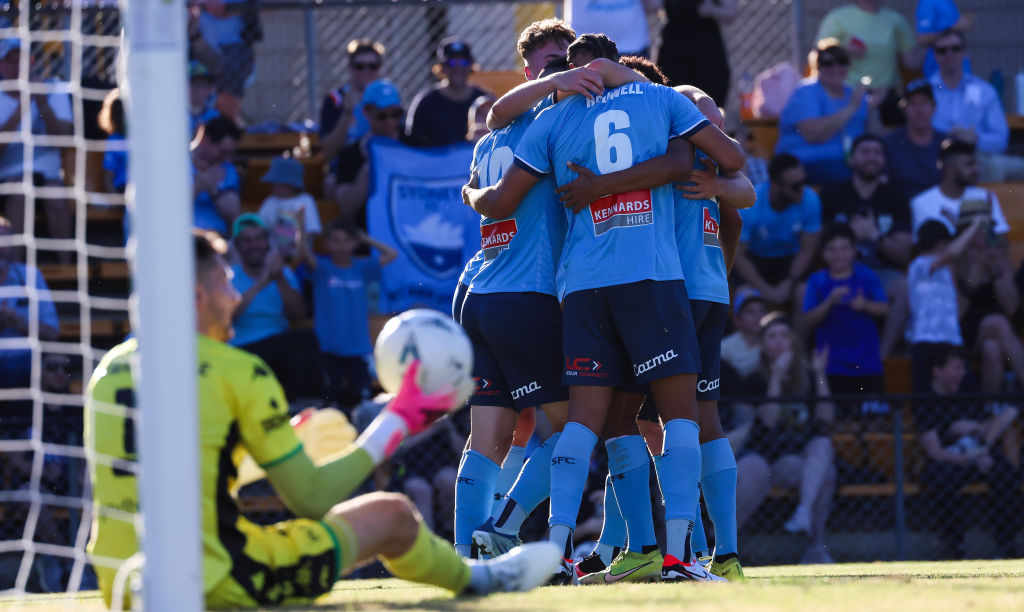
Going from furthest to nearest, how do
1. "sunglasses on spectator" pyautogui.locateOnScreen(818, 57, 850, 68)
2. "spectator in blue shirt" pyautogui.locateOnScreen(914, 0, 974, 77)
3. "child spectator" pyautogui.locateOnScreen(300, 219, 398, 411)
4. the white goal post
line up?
"spectator in blue shirt" pyautogui.locateOnScreen(914, 0, 974, 77)
"sunglasses on spectator" pyautogui.locateOnScreen(818, 57, 850, 68)
"child spectator" pyautogui.locateOnScreen(300, 219, 398, 411)
the white goal post

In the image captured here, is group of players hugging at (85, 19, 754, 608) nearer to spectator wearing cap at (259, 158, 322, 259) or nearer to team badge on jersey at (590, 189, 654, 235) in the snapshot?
team badge on jersey at (590, 189, 654, 235)

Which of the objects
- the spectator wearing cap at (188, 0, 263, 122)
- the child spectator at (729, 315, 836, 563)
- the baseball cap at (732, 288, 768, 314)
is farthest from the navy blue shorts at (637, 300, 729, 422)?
the spectator wearing cap at (188, 0, 263, 122)

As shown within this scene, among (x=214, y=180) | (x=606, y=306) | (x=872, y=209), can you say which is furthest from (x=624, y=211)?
(x=872, y=209)

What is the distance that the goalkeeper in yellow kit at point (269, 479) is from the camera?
3.55 meters

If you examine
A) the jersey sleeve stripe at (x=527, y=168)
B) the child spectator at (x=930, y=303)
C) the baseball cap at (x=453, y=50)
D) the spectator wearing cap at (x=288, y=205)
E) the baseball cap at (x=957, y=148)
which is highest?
the baseball cap at (x=453, y=50)

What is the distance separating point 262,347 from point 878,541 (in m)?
4.28

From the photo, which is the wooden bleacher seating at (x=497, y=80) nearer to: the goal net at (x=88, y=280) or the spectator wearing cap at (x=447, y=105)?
the spectator wearing cap at (x=447, y=105)

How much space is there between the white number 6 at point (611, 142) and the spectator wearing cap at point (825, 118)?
563cm

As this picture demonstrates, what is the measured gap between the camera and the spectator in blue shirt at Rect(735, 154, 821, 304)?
9.80 metres

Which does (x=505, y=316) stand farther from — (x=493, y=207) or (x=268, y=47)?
(x=268, y=47)

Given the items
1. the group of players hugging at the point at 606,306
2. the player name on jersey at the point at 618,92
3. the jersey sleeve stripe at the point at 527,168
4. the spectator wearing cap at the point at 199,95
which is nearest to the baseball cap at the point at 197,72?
the spectator wearing cap at the point at 199,95

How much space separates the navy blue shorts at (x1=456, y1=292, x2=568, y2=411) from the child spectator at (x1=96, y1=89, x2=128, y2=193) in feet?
14.4

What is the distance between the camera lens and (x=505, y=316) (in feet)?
17.9

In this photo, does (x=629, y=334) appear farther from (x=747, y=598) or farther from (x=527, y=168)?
(x=747, y=598)
